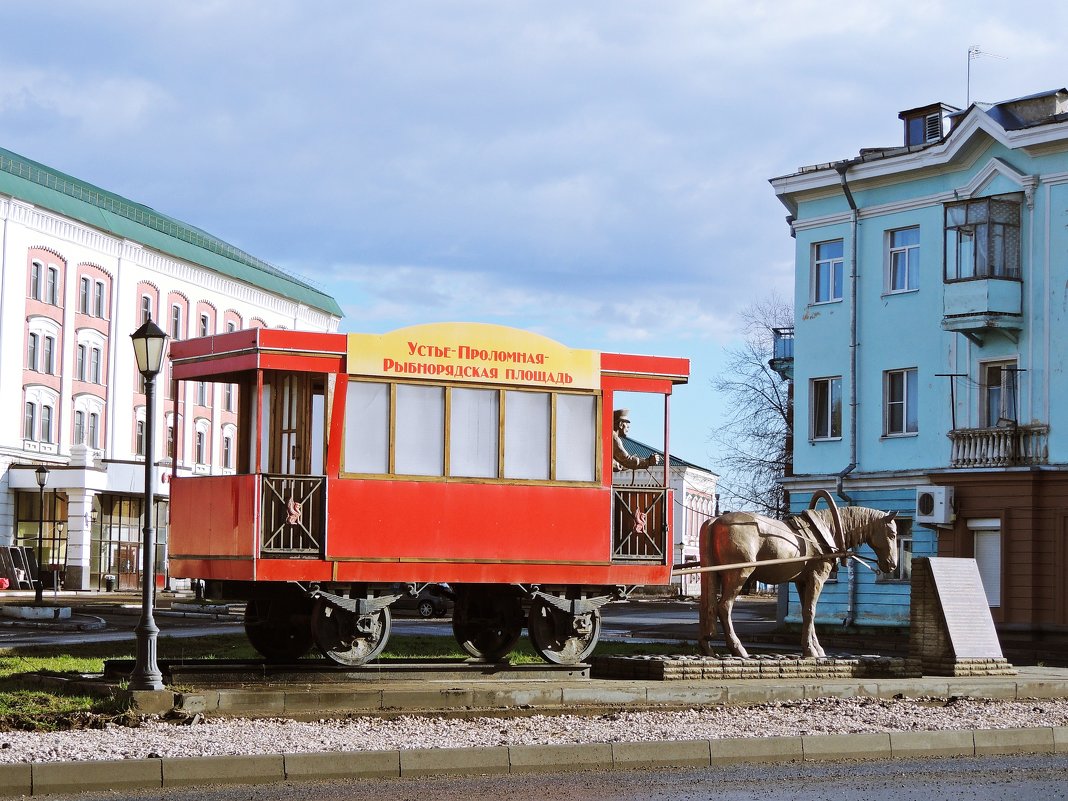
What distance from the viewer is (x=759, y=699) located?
56.2ft

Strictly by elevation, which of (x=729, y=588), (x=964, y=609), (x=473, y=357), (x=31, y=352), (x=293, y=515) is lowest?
(x=964, y=609)

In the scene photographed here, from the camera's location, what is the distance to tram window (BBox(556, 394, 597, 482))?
17891 millimetres

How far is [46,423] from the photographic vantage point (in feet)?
207

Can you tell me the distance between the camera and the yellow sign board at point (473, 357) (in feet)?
56.1

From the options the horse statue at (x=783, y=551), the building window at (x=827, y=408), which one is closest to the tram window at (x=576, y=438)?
the horse statue at (x=783, y=551)

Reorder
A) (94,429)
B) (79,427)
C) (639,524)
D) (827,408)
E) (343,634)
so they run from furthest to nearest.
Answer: (94,429)
(79,427)
(827,408)
(639,524)
(343,634)

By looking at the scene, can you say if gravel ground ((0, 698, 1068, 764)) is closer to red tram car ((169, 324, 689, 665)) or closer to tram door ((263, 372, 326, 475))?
red tram car ((169, 324, 689, 665))

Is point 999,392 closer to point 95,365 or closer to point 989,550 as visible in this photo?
point 989,550

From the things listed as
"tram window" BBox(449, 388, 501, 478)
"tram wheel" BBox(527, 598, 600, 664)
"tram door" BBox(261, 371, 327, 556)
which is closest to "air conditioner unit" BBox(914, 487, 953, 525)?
"tram wheel" BBox(527, 598, 600, 664)

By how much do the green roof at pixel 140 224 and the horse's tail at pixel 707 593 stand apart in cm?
4499

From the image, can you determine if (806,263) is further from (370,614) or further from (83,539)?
(83,539)

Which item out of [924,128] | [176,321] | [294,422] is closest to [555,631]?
[294,422]

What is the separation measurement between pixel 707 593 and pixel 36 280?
47591 mm

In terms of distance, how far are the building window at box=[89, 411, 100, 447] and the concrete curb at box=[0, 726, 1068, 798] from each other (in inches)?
2210
